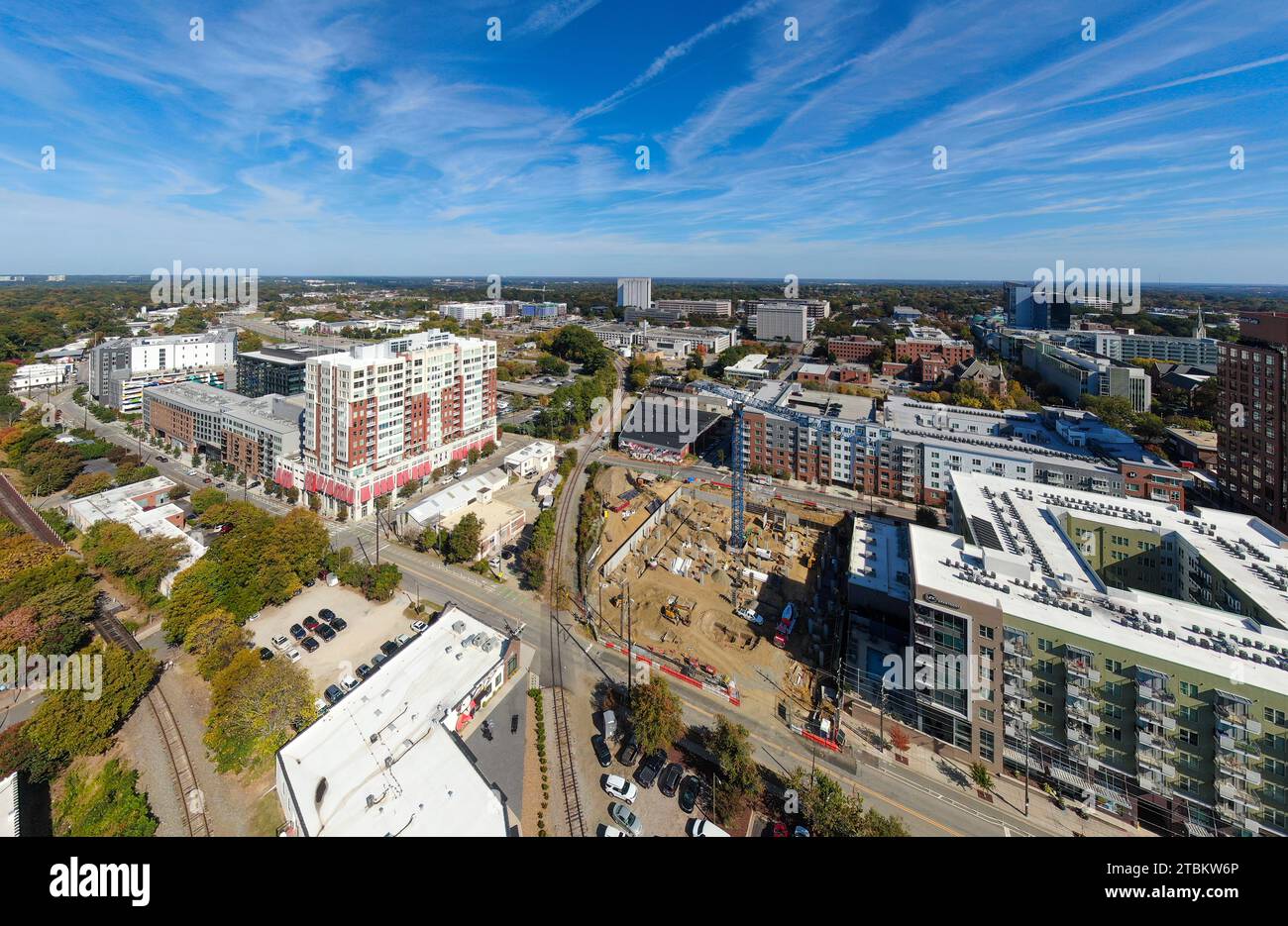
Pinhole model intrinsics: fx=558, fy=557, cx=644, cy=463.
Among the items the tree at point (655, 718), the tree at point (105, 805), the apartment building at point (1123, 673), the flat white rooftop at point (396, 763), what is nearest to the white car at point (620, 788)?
the tree at point (655, 718)

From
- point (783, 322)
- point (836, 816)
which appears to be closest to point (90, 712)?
point (836, 816)

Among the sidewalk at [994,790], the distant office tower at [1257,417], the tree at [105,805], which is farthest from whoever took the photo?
the distant office tower at [1257,417]

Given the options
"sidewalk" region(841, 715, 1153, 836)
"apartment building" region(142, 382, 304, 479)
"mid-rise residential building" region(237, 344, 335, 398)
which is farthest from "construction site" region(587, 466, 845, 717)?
"mid-rise residential building" region(237, 344, 335, 398)

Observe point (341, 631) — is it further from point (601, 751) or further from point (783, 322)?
point (783, 322)

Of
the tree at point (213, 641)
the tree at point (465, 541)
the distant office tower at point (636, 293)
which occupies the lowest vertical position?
the tree at point (213, 641)

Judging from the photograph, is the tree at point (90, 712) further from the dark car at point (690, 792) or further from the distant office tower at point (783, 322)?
the distant office tower at point (783, 322)

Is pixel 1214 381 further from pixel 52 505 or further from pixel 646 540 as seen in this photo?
pixel 52 505

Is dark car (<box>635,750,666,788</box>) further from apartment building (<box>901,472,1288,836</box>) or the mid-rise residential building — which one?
the mid-rise residential building
